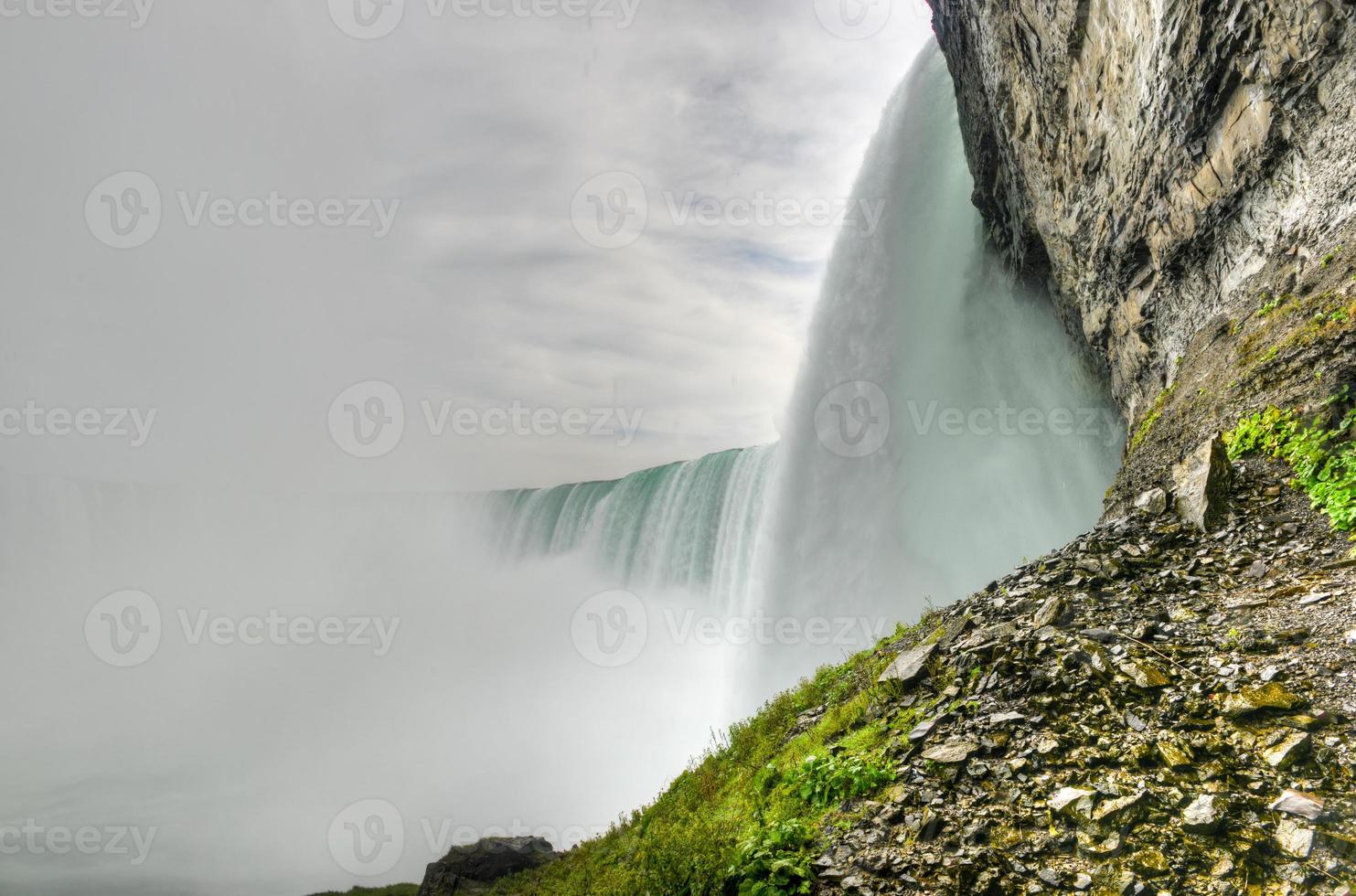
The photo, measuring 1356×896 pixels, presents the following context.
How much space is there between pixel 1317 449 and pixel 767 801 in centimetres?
597

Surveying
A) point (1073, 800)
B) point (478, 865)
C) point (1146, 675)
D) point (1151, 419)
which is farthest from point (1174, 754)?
point (478, 865)

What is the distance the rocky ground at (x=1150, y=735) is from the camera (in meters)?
2.84

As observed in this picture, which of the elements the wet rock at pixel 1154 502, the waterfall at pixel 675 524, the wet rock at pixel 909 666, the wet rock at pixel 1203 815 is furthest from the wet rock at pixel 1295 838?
the waterfall at pixel 675 524

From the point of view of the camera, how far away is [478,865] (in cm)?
1130

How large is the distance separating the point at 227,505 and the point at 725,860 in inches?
3768

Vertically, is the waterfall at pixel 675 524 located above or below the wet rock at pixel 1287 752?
above

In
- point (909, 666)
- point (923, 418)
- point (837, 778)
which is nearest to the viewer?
point (837, 778)

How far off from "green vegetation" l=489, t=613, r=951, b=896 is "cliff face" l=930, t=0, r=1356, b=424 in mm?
7452

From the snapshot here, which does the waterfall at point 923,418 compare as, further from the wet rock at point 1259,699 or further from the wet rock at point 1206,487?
the wet rock at point 1259,699

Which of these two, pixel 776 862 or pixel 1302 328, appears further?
pixel 1302 328

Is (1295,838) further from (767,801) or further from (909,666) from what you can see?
(767,801)

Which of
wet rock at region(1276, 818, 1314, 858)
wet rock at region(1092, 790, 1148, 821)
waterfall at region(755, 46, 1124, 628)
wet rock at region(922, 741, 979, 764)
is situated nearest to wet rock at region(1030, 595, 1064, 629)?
wet rock at region(922, 741, 979, 764)

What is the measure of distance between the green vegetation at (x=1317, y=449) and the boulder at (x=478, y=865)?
43.2ft

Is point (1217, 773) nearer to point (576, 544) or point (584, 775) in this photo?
point (584, 775)
